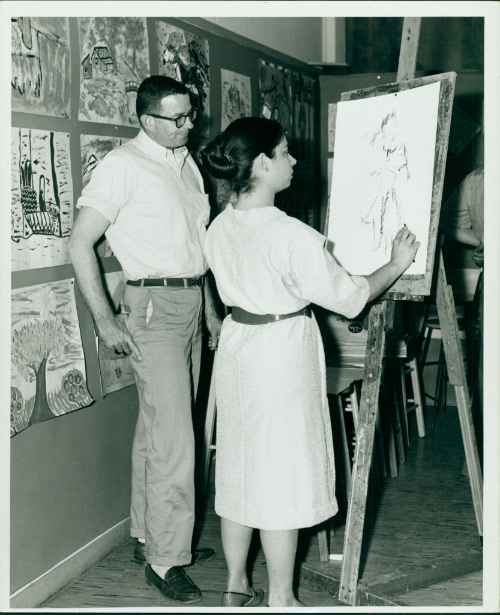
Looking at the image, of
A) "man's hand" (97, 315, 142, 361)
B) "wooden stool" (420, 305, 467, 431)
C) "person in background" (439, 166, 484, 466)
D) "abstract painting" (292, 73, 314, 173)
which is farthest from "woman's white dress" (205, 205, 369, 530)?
"abstract painting" (292, 73, 314, 173)

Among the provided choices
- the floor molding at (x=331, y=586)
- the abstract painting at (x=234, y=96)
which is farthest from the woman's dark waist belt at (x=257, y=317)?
the abstract painting at (x=234, y=96)

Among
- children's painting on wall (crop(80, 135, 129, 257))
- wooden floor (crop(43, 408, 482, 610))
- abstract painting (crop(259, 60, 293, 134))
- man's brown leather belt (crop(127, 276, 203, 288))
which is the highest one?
abstract painting (crop(259, 60, 293, 134))

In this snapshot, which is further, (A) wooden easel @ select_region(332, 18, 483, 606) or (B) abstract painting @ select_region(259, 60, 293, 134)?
(B) abstract painting @ select_region(259, 60, 293, 134)

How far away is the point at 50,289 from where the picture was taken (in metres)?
2.73

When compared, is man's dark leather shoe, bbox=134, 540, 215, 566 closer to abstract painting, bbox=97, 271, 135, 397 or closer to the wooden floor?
the wooden floor

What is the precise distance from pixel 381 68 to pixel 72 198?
4.03 metres

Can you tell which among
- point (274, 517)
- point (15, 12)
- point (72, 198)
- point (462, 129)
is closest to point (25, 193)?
point (72, 198)

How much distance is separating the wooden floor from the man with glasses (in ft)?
0.58

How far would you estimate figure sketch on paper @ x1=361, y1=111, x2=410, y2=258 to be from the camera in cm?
267

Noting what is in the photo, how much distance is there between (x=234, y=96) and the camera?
13.5ft

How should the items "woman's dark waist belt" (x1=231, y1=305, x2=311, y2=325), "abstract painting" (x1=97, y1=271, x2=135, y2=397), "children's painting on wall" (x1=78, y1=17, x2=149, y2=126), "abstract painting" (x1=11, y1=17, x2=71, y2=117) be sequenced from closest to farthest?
"woman's dark waist belt" (x1=231, y1=305, x2=311, y2=325), "abstract painting" (x1=11, y1=17, x2=71, y2=117), "children's painting on wall" (x1=78, y1=17, x2=149, y2=126), "abstract painting" (x1=97, y1=271, x2=135, y2=397)

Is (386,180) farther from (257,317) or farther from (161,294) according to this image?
(161,294)

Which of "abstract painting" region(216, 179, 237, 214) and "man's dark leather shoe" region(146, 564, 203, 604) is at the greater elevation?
"abstract painting" region(216, 179, 237, 214)

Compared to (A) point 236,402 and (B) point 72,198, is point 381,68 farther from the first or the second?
(A) point 236,402
